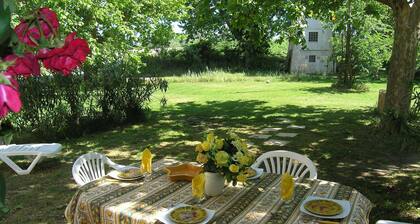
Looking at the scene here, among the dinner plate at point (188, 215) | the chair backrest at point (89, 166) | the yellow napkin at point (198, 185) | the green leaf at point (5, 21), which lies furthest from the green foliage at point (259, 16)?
the green leaf at point (5, 21)

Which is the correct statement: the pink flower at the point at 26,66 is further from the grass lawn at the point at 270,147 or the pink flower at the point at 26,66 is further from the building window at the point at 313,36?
the building window at the point at 313,36

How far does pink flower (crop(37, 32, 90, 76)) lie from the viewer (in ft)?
2.05

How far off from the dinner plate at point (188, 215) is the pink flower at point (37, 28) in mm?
1815

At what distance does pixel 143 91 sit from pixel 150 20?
4550mm

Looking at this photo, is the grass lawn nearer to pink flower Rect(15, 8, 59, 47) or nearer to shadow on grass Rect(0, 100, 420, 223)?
shadow on grass Rect(0, 100, 420, 223)

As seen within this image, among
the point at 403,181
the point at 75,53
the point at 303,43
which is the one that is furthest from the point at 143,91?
the point at 75,53

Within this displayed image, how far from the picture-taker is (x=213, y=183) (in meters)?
2.69

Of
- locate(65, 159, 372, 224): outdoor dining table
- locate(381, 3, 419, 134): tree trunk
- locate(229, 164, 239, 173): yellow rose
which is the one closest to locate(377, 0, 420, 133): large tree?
locate(381, 3, 419, 134): tree trunk

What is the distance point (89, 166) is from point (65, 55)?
129 inches

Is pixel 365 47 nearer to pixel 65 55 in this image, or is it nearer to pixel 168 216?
pixel 168 216

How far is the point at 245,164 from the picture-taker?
8.61 feet

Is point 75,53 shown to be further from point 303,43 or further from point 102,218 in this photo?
point 303,43

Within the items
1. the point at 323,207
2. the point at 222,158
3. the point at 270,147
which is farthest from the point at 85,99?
the point at 323,207

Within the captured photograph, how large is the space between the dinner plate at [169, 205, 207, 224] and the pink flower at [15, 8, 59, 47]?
182 centimetres
